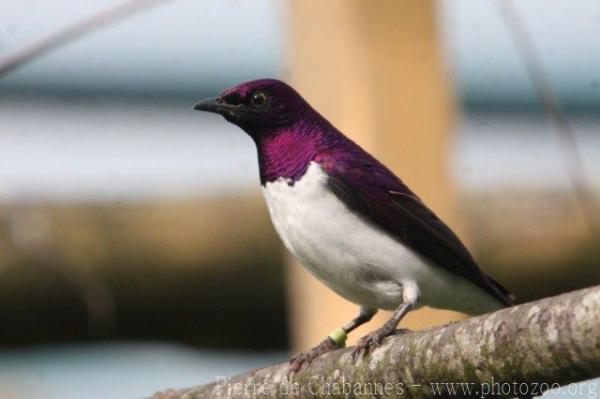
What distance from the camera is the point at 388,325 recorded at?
5508mm

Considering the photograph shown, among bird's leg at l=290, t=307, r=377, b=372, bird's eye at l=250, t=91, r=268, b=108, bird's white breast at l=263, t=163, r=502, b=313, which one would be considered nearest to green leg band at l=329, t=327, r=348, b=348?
bird's leg at l=290, t=307, r=377, b=372

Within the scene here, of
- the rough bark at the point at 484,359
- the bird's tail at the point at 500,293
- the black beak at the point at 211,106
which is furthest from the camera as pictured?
the black beak at the point at 211,106

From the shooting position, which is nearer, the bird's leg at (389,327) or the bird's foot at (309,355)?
the bird's leg at (389,327)

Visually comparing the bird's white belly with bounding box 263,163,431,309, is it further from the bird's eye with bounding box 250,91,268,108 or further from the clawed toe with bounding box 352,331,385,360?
the clawed toe with bounding box 352,331,385,360

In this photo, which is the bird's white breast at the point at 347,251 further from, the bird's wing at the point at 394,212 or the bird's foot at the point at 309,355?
the bird's foot at the point at 309,355

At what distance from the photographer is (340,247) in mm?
5965

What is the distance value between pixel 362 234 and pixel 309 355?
56 centimetres

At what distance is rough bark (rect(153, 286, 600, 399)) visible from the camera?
12.9 ft

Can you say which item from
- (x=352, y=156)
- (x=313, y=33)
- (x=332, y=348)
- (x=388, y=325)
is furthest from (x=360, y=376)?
(x=313, y=33)

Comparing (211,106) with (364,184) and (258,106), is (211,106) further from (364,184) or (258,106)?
(364,184)

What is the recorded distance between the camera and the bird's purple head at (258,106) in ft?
21.3

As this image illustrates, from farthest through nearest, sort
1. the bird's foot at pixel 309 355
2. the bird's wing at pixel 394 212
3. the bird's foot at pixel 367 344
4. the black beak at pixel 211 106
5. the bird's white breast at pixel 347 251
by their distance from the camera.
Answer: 1. the black beak at pixel 211 106
2. the bird's wing at pixel 394 212
3. the bird's white breast at pixel 347 251
4. the bird's foot at pixel 309 355
5. the bird's foot at pixel 367 344

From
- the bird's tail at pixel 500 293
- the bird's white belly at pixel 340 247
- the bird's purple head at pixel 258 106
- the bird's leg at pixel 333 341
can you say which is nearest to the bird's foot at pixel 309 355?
the bird's leg at pixel 333 341

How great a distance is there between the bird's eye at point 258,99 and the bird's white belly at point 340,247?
0.53 m
